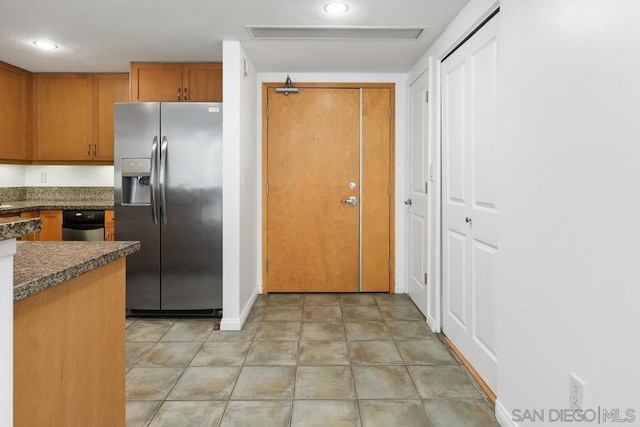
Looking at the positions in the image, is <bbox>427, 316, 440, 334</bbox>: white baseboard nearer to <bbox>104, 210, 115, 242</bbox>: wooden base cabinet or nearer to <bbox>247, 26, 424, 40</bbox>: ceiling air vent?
<bbox>247, 26, 424, 40</bbox>: ceiling air vent

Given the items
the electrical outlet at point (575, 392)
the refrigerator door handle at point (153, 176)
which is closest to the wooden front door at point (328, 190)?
the refrigerator door handle at point (153, 176)

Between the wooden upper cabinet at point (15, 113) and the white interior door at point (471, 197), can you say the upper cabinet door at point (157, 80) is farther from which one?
the white interior door at point (471, 197)

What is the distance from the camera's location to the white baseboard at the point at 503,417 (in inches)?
69.8

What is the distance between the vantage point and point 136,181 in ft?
10.9

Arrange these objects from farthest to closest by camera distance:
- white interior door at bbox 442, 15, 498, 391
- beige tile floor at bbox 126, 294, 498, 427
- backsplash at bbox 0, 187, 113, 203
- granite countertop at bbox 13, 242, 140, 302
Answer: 1. backsplash at bbox 0, 187, 113, 203
2. white interior door at bbox 442, 15, 498, 391
3. beige tile floor at bbox 126, 294, 498, 427
4. granite countertop at bbox 13, 242, 140, 302

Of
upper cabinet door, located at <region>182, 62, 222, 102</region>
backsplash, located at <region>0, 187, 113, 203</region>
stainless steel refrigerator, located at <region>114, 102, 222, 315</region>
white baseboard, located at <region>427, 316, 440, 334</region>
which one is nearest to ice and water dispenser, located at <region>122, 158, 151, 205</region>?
stainless steel refrigerator, located at <region>114, 102, 222, 315</region>

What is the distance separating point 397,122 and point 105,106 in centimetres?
291

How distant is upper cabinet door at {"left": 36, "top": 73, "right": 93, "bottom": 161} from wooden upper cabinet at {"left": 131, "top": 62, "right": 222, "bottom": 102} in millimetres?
793

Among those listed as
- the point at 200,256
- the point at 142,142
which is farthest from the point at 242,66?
the point at 200,256

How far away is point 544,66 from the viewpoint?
4.99 ft

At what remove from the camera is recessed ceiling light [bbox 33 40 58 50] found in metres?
3.19

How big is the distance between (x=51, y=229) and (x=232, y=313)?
1.89m

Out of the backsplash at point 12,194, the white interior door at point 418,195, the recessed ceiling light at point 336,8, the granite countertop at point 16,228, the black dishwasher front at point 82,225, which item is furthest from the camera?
the backsplash at point 12,194

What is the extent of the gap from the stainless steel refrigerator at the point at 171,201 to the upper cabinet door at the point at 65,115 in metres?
1.10
